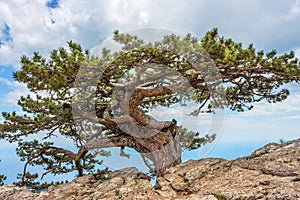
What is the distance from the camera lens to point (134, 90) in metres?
9.06

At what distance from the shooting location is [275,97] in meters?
10.1

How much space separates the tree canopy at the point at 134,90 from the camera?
7.54 meters

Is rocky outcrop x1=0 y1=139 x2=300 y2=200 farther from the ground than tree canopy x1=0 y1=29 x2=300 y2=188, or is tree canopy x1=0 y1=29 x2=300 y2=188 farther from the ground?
tree canopy x1=0 y1=29 x2=300 y2=188

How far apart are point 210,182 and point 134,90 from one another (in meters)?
3.94

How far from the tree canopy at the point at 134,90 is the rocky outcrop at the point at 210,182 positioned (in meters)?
1.51

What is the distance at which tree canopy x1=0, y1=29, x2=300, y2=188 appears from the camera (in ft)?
24.7

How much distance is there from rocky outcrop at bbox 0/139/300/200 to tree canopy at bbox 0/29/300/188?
4.96 ft

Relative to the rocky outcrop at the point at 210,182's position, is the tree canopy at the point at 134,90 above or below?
above

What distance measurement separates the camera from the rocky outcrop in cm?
566

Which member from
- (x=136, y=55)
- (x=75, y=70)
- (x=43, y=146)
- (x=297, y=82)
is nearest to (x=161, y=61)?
(x=136, y=55)

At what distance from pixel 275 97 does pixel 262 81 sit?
1275 mm

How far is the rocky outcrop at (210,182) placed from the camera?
5.66m

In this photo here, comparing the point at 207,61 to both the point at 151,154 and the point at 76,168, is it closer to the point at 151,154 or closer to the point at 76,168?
the point at 151,154

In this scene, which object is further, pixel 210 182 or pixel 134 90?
pixel 134 90
